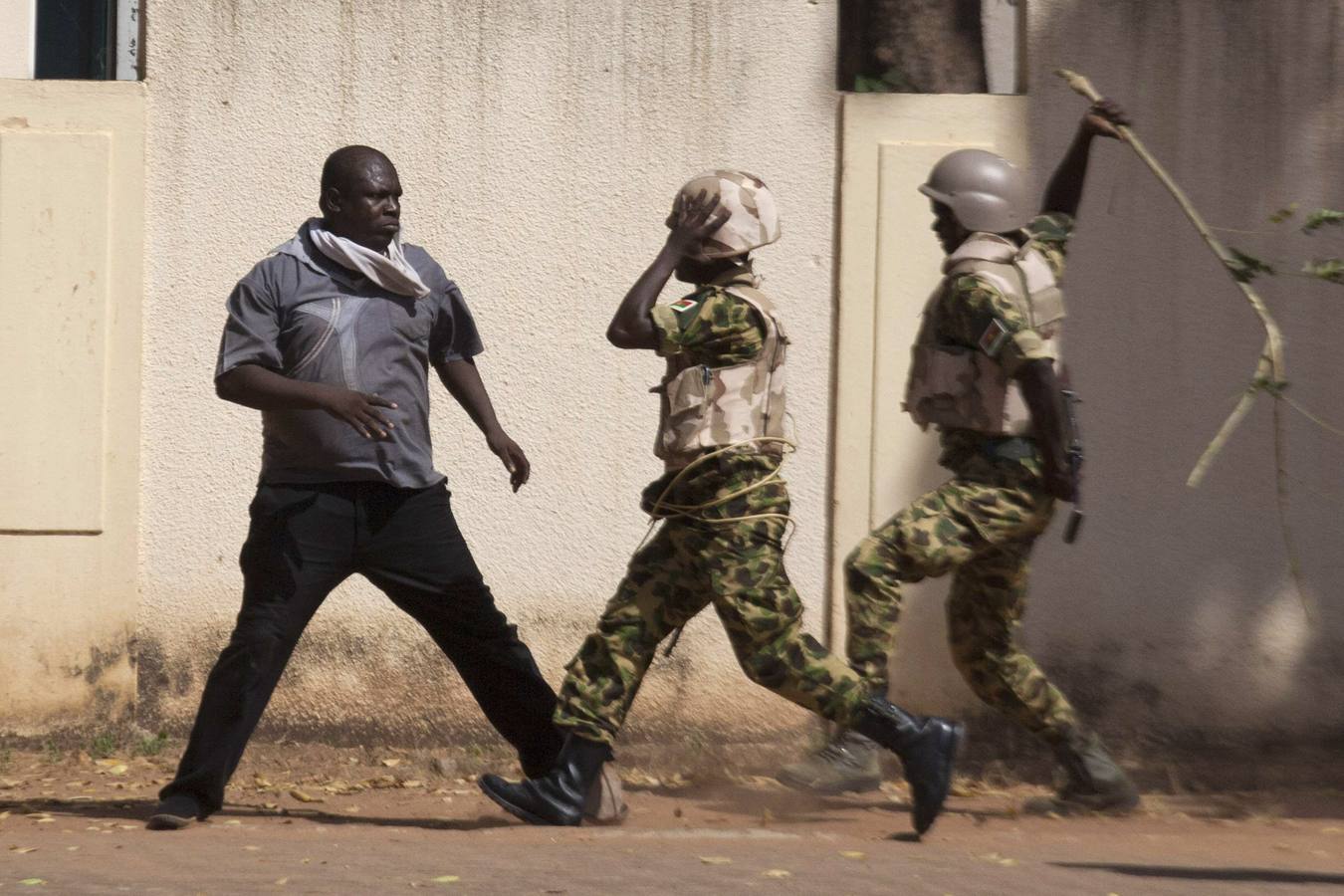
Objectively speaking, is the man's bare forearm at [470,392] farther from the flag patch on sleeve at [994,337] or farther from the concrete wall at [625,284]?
the flag patch on sleeve at [994,337]

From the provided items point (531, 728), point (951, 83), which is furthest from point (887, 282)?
point (531, 728)

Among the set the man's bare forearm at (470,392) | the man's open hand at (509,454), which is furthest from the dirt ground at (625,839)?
the man's bare forearm at (470,392)

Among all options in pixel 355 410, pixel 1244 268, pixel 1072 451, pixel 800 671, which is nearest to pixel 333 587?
pixel 355 410

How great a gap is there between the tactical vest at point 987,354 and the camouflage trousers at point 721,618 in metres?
0.62

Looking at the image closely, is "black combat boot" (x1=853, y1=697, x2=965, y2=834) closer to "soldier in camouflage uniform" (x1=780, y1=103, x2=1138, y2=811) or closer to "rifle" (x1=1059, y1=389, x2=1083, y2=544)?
"soldier in camouflage uniform" (x1=780, y1=103, x2=1138, y2=811)

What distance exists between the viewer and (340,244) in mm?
4918

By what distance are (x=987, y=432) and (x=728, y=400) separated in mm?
739

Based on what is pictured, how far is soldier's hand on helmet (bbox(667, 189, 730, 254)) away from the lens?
4750 mm

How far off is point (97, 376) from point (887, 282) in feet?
8.63

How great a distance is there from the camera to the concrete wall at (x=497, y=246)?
6.19 m

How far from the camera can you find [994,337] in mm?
4852

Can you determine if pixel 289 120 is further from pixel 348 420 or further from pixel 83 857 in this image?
pixel 83 857

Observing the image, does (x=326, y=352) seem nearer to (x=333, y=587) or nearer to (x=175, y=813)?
(x=333, y=587)

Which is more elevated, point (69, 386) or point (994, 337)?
point (994, 337)
